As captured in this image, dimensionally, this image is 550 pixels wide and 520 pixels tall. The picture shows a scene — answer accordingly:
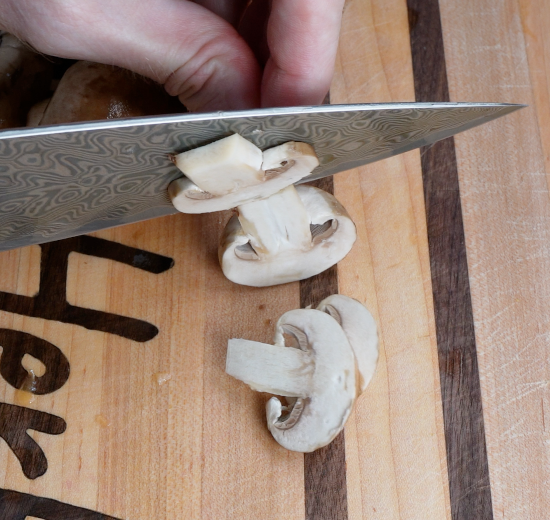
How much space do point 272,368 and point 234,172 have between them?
1.43 ft

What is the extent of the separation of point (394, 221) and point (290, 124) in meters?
0.56

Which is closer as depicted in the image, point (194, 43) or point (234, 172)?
point (234, 172)

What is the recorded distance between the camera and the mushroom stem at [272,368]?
1.28 metres

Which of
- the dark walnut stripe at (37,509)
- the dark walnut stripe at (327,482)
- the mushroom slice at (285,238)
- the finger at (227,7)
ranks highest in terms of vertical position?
the finger at (227,7)

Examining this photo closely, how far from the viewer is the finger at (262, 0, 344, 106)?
44.4 inches

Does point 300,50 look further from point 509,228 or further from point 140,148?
point 509,228

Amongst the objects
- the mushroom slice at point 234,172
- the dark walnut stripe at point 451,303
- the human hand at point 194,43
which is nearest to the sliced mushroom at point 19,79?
the human hand at point 194,43

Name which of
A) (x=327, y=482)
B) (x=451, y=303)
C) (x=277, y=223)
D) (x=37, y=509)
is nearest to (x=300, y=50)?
(x=277, y=223)

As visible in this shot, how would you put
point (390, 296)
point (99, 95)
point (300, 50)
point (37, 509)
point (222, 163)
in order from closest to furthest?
1. point (222, 163)
2. point (300, 50)
3. point (37, 509)
4. point (99, 95)
5. point (390, 296)

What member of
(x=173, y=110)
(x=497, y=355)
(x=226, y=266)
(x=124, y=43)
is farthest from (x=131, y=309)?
(x=497, y=355)

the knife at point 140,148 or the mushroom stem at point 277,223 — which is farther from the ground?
the knife at point 140,148

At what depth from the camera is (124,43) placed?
1.22m

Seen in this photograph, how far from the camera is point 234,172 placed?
1.09 m

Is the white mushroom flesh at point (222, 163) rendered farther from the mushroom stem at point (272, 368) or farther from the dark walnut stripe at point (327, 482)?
the dark walnut stripe at point (327, 482)
